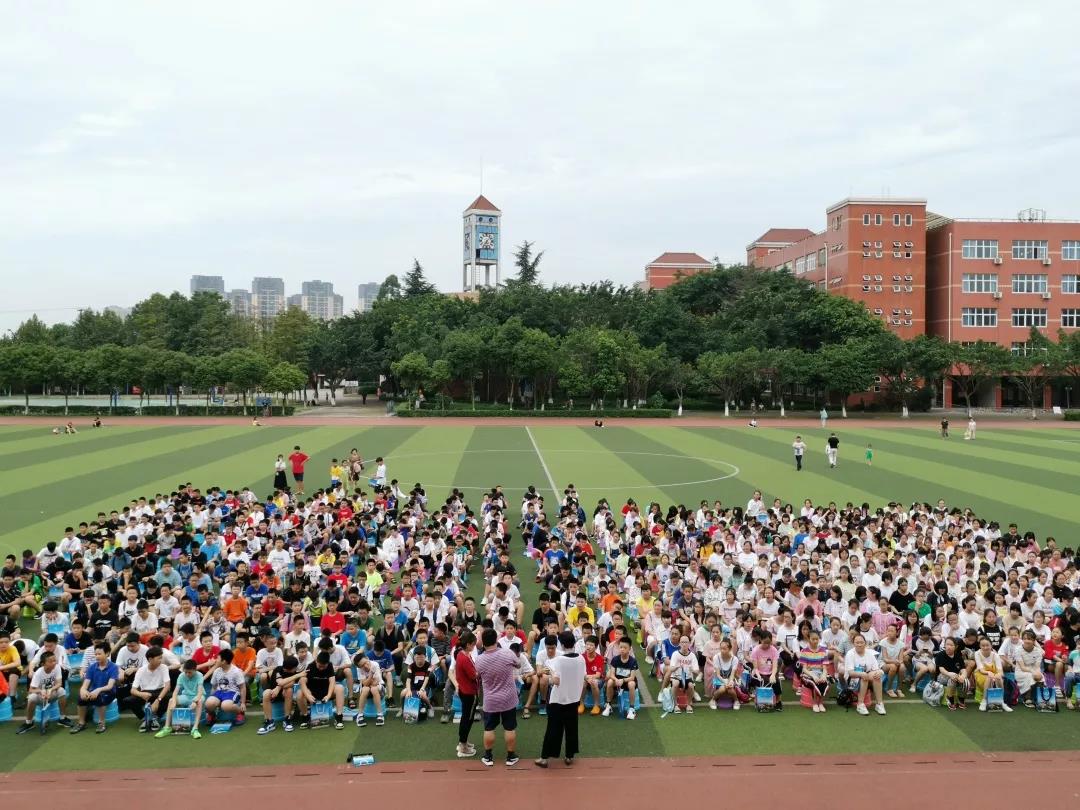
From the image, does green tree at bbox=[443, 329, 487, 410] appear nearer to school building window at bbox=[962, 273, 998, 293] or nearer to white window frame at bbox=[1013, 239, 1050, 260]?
school building window at bbox=[962, 273, 998, 293]

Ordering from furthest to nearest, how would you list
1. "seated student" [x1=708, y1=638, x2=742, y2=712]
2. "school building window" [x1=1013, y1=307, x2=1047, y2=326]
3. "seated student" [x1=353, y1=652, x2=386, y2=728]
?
"school building window" [x1=1013, y1=307, x2=1047, y2=326] → "seated student" [x1=708, y1=638, x2=742, y2=712] → "seated student" [x1=353, y1=652, x2=386, y2=728]

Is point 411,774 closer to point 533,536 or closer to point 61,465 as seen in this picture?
point 533,536

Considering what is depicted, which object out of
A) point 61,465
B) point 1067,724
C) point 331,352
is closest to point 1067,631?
point 1067,724

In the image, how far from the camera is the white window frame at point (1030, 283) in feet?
255

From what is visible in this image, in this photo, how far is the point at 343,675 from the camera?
1099cm

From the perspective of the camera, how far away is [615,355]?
66.5 m

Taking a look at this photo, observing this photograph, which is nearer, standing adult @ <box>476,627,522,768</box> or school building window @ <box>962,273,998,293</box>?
standing adult @ <box>476,627,522,768</box>

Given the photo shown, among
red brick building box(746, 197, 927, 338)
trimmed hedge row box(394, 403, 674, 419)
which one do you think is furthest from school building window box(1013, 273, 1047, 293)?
trimmed hedge row box(394, 403, 674, 419)

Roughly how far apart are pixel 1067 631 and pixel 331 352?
87.1 meters

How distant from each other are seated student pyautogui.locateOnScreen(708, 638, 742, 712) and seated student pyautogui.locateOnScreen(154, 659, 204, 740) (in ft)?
22.3

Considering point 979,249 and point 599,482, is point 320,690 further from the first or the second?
point 979,249

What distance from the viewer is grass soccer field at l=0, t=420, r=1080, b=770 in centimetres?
1002

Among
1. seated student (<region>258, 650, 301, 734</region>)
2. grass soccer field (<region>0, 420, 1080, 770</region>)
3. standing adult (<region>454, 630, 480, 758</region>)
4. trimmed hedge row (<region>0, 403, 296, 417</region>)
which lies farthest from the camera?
trimmed hedge row (<region>0, 403, 296, 417</region>)

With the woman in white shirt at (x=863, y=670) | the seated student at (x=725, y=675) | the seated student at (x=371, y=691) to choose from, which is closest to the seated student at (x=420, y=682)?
the seated student at (x=371, y=691)
